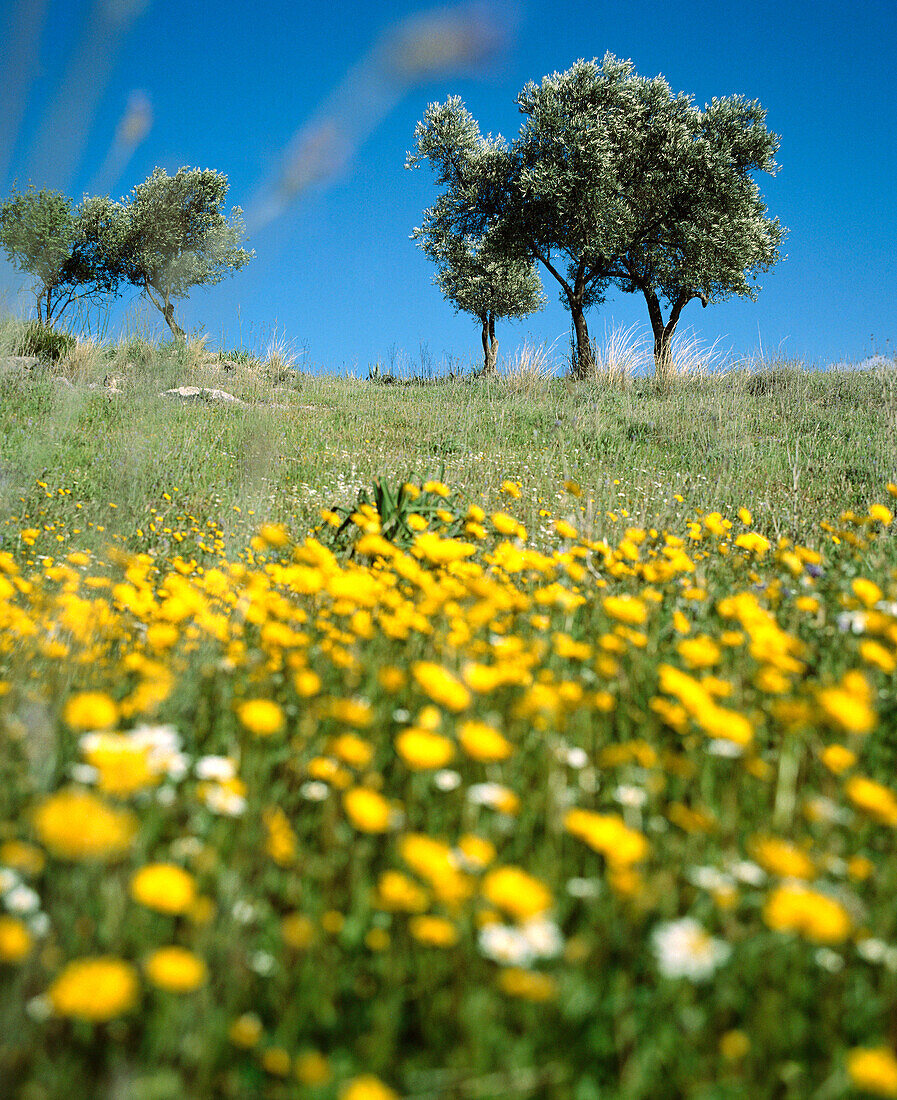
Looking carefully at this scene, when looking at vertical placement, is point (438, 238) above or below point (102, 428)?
above

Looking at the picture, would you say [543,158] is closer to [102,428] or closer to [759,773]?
[102,428]

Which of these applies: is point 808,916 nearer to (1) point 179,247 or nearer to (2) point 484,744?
(2) point 484,744

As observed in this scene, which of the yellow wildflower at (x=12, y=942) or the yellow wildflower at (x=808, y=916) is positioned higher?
the yellow wildflower at (x=12, y=942)

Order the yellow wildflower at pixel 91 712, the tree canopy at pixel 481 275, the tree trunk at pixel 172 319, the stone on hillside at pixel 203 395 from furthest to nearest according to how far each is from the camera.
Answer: the tree canopy at pixel 481 275, the stone on hillside at pixel 203 395, the yellow wildflower at pixel 91 712, the tree trunk at pixel 172 319

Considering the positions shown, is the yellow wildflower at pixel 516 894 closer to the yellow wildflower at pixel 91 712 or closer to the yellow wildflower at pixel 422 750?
the yellow wildflower at pixel 422 750

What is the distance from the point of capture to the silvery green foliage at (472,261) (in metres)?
19.5

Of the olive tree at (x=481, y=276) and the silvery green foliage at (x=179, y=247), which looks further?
the olive tree at (x=481, y=276)

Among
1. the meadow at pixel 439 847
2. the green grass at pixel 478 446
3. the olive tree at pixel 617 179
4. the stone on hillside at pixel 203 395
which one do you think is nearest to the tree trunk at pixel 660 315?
the olive tree at pixel 617 179

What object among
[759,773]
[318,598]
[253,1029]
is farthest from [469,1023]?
[318,598]

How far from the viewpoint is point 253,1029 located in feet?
3.28

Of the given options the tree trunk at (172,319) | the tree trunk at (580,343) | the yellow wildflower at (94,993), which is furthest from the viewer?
the tree trunk at (580,343)

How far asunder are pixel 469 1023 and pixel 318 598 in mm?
2013

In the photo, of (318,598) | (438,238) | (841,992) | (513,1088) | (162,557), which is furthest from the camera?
(438,238)

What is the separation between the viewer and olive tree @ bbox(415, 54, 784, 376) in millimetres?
16922
